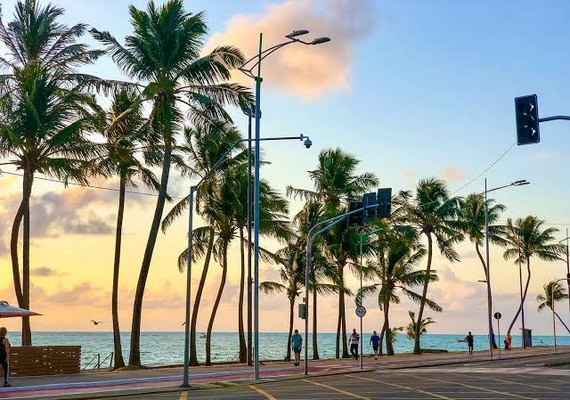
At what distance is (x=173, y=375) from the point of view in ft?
107

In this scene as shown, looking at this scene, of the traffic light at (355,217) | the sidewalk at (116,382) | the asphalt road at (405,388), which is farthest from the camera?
the traffic light at (355,217)

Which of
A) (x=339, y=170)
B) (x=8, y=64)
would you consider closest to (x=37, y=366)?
(x=8, y=64)

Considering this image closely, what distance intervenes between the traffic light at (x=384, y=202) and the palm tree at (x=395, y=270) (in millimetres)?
31143

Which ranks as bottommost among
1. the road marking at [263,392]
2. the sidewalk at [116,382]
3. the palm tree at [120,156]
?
the sidewalk at [116,382]

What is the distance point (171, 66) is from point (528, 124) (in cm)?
2566

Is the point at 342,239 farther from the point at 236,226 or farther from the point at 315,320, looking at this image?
the point at 236,226

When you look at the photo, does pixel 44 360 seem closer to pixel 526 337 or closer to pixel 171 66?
pixel 171 66

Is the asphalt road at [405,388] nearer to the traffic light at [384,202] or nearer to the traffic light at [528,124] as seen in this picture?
the traffic light at [384,202]

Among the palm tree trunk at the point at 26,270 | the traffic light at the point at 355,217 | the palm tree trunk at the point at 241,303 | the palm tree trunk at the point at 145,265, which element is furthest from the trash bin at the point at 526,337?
the palm tree trunk at the point at 26,270

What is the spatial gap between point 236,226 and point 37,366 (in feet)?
64.8

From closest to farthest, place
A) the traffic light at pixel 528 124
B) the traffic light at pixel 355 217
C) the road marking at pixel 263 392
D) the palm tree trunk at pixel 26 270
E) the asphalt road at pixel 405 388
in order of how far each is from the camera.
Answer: the traffic light at pixel 528 124
the road marking at pixel 263 392
the asphalt road at pixel 405 388
the traffic light at pixel 355 217
the palm tree trunk at pixel 26 270

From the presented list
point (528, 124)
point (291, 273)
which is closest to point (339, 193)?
point (291, 273)

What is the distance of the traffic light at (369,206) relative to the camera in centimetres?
2970

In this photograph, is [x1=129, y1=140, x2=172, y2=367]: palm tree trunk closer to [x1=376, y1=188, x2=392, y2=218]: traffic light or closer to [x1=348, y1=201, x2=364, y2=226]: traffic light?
[x1=348, y1=201, x2=364, y2=226]: traffic light
